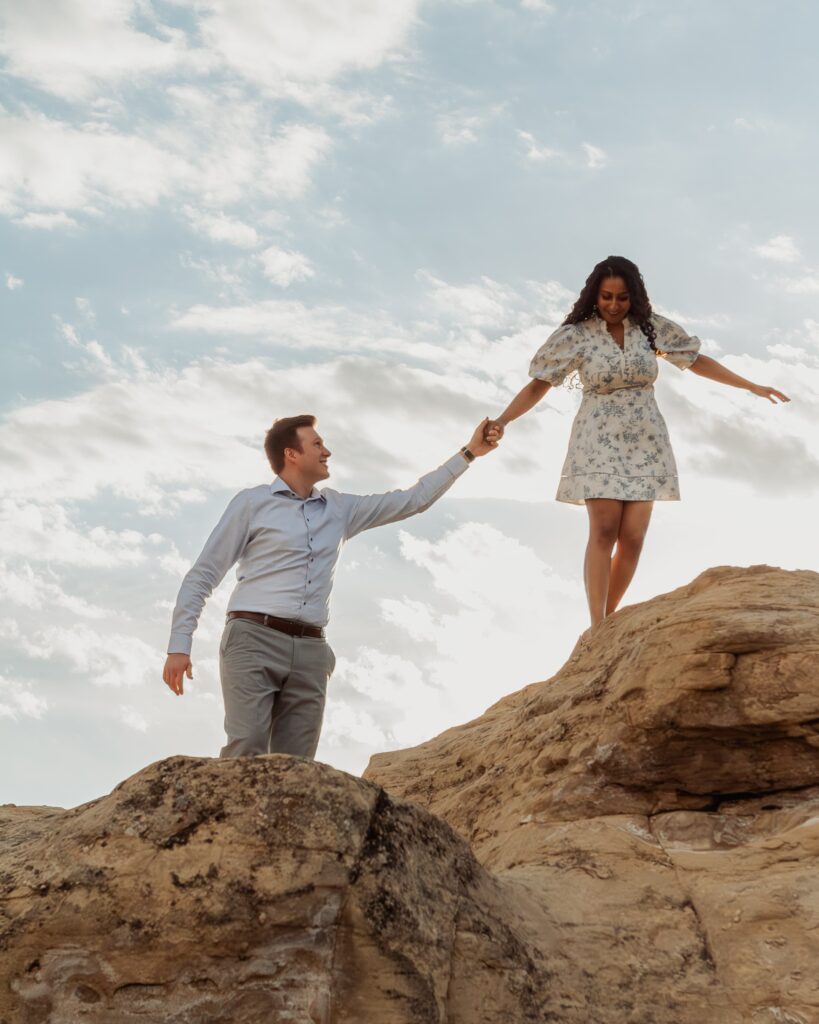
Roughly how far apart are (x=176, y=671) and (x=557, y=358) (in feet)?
12.4

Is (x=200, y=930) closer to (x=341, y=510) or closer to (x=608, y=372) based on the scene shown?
(x=341, y=510)

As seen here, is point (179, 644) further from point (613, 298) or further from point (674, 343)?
point (674, 343)

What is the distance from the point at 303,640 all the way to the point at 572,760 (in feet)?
4.94

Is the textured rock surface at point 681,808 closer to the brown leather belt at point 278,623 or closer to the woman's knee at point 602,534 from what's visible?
the woman's knee at point 602,534

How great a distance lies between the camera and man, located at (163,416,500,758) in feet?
18.2

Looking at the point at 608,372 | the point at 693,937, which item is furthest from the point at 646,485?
the point at 693,937

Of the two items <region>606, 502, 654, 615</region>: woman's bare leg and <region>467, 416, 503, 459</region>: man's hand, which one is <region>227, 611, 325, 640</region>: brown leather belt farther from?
<region>606, 502, 654, 615</region>: woman's bare leg

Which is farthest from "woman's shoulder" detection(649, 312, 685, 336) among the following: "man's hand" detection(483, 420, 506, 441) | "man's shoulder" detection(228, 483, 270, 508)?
"man's shoulder" detection(228, 483, 270, 508)

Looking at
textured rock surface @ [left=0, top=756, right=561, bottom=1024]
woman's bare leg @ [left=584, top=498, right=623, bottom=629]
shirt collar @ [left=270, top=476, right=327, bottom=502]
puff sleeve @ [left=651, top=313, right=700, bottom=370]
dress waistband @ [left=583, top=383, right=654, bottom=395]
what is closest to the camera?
textured rock surface @ [left=0, top=756, right=561, bottom=1024]

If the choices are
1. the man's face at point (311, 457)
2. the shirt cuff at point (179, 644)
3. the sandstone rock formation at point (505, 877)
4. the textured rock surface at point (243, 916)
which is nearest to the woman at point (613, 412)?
the sandstone rock formation at point (505, 877)

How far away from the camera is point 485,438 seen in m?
7.23

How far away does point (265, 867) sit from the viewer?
374 cm

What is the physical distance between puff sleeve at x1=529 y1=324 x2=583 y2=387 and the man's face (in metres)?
2.39

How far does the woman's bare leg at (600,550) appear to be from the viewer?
7.65 metres
